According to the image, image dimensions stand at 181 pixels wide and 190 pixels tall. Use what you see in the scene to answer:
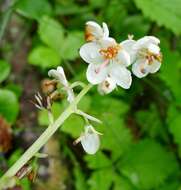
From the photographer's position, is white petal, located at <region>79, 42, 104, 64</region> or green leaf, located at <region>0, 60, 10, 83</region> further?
green leaf, located at <region>0, 60, 10, 83</region>

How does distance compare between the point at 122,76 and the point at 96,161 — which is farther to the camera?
the point at 96,161

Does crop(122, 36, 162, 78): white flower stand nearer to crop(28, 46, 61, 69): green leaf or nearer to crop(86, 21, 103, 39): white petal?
crop(86, 21, 103, 39): white petal

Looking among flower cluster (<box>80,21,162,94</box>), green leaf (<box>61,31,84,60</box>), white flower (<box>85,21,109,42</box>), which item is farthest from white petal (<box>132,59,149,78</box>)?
green leaf (<box>61,31,84,60</box>)

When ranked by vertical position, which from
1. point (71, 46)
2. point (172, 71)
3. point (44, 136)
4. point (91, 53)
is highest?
point (91, 53)

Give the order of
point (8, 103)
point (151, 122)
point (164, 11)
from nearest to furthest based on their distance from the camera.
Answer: point (8, 103) → point (164, 11) → point (151, 122)

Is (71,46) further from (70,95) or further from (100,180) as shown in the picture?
(70,95)

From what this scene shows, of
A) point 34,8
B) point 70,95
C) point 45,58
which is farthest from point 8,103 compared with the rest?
point 70,95

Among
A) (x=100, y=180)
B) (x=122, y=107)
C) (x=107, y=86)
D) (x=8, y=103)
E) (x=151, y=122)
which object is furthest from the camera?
(x=151, y=122)
